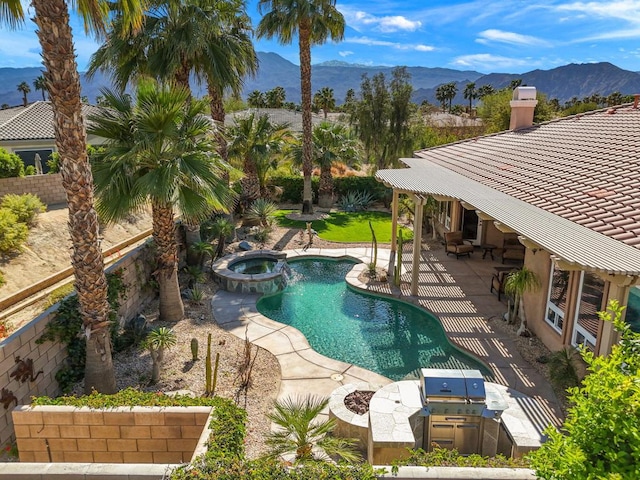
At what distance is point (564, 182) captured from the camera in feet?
39.9

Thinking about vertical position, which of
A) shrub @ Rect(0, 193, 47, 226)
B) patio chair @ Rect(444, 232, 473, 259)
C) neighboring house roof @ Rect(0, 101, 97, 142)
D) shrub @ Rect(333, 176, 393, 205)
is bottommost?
patio chair @ Rect(444, 232, 473, 259)

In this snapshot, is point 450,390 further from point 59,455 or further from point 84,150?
point 84,150

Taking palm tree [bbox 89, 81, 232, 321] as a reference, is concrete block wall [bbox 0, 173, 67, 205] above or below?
below

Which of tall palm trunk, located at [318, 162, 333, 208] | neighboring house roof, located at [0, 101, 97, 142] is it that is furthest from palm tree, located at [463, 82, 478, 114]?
neighboring house roof, located at [0, 101, 97, 142]

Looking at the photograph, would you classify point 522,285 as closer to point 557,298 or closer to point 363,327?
point 557,298

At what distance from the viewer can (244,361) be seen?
1026 cm

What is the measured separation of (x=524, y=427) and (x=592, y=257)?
9.86 feet

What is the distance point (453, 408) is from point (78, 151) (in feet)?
25.7

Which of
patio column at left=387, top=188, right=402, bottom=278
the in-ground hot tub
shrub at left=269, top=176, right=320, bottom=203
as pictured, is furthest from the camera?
shrub at left=269, top=176, right=320, bottom=203

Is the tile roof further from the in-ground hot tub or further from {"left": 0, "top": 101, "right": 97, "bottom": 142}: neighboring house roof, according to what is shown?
{"left": 0, "top": 101, "right": 97, "bottom": 142}: neighboring house roof

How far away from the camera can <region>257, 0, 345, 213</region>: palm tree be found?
23406mm

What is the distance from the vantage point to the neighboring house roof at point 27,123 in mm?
28297

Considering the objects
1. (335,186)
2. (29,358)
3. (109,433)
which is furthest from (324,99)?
(109,433)

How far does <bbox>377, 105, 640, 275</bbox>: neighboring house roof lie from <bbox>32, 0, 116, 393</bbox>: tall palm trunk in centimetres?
846
